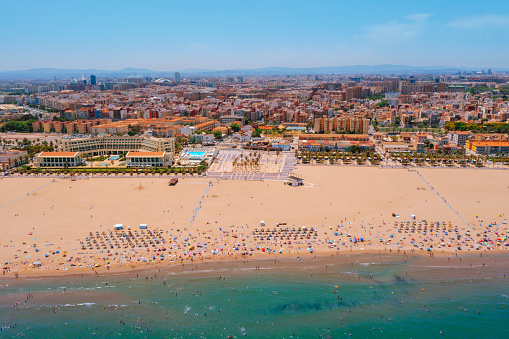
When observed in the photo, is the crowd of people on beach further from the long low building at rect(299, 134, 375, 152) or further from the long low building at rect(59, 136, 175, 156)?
the long low building at rect(299, 134, 375, 152)

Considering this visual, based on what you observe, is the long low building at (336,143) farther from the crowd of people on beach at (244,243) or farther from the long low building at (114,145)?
the crowd of people on beach at (244,243)

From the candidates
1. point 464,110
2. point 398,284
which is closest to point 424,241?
point 398,284

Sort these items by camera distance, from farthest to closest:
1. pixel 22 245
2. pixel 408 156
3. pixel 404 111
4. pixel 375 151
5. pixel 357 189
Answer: pixel 404 111 → pixel 375 151 → pixel 408 156 → pixel 357 189 → pixel 22 245

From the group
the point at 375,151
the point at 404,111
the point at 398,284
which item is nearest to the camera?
the point at 398,284

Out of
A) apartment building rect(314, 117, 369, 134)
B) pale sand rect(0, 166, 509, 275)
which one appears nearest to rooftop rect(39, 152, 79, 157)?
pale sand rect(0, 166, 509, 275)

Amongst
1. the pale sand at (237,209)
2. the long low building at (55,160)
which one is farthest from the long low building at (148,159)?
the long low building at (55,160)

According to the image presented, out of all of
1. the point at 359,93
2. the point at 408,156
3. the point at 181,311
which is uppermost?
the point at 359,93

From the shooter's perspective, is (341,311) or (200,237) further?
(200,237)

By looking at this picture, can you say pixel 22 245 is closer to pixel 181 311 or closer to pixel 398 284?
pixel 181 311
